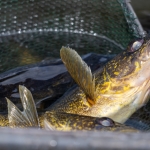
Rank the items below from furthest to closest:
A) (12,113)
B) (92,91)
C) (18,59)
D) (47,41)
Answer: (47,41) → (18,59) → (92,91) → (12,113)

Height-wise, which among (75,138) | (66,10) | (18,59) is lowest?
(18,59)

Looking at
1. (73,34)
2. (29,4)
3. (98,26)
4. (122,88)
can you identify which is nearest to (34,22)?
(29,4)

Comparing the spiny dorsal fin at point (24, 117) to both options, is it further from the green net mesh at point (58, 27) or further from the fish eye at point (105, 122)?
the green net mesh at point (58, 27)

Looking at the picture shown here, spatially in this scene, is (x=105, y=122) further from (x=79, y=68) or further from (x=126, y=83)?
(x=126, y=83)

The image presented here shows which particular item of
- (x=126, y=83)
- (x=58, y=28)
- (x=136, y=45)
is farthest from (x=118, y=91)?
(x=58, y=28)

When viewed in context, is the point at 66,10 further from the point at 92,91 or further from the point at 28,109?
the point at 28,109

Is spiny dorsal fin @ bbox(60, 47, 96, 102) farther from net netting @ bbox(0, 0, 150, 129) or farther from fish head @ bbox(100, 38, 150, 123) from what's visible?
net netting @ bbox(0, 0, 150, 129)

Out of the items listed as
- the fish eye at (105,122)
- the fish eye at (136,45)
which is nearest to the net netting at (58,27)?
the fish eye at (136,45)
